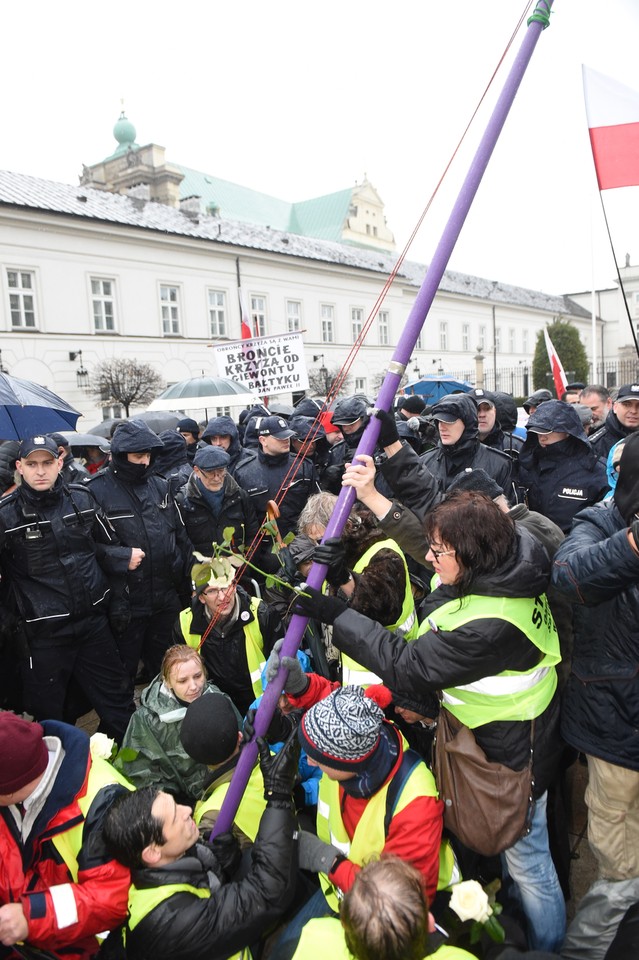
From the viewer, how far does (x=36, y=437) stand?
354 cm

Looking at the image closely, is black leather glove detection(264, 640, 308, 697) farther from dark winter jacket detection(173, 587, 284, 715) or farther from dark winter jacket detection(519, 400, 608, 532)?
dark winter jacket detection(519, 400, 608, 532)

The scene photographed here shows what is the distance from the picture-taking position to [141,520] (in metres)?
4.26

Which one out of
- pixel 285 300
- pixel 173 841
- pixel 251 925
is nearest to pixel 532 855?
pixel 251 925

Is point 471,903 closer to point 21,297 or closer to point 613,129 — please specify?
point 613,129

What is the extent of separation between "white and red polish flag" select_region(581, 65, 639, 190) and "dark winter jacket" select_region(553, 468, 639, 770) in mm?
1379

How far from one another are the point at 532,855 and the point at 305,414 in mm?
6306

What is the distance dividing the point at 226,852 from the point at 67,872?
20.8 inches

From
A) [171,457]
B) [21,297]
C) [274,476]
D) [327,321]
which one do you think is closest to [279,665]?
[274,476]

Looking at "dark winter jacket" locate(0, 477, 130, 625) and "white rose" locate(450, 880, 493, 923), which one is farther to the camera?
"dark winter jacket" locate(0, 477, 130, 625)

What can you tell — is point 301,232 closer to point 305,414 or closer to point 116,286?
point 116,286

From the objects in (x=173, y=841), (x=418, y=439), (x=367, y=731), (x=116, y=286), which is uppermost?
(x=116, y=286)

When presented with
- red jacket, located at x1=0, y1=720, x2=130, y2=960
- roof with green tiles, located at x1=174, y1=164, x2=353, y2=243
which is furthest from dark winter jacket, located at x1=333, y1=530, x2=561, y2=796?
roof with green tiles, located at x1=174, y1=164, x2=353, y2=243

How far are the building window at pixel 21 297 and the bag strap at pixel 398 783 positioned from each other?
22248 millimetres

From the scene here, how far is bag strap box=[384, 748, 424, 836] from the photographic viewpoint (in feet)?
6.70
